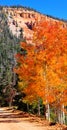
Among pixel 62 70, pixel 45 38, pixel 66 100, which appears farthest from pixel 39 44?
pixel 66 100

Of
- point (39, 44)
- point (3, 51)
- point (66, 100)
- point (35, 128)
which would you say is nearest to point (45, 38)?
point (39, 44)

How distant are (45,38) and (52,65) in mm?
2448

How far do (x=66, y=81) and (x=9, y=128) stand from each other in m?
8.14

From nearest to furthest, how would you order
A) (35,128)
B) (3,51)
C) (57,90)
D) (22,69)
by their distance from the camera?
1. (35,128)
2. (57,90)
3. (22,69)
4. (3,51)

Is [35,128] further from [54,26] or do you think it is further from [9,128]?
[54,26]

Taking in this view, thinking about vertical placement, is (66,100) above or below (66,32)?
below

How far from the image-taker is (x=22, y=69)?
112 ft

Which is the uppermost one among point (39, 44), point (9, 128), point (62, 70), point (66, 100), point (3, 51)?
point (3, 51)

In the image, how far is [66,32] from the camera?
33.1m

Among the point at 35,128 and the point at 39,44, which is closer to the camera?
the point at 35,128

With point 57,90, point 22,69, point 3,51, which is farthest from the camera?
point 3,51

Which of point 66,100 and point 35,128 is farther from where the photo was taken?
point 66,100

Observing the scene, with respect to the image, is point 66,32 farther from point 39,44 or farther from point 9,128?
point 9,128

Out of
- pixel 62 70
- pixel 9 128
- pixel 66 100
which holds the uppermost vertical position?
pixel 62 70
